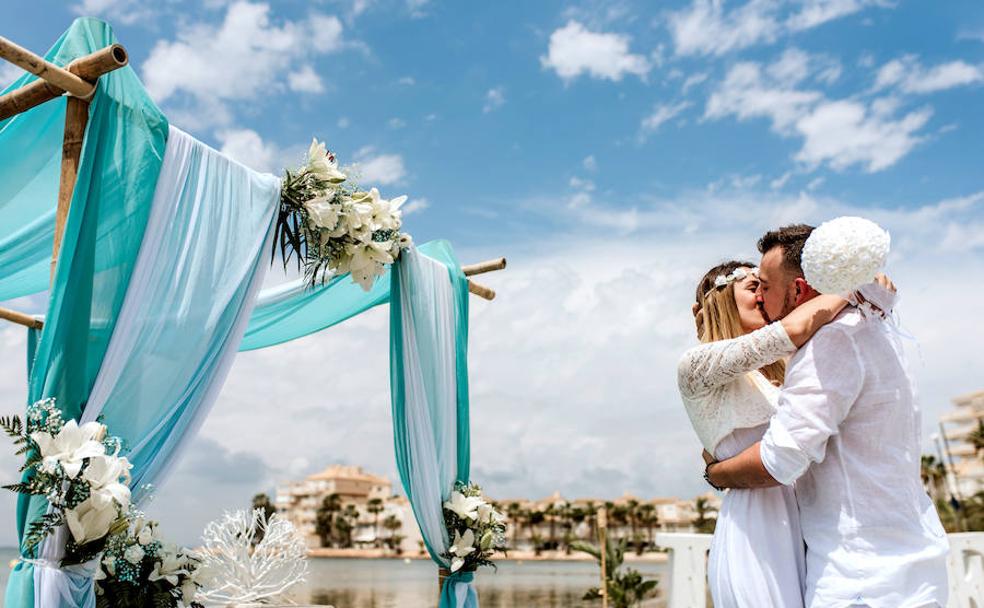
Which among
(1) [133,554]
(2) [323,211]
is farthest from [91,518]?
(2) [323,211]

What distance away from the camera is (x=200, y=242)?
3.29 m

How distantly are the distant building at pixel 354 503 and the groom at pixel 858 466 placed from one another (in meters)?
76.7

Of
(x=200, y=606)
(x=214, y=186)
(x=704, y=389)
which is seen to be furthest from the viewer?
(x=214, y=186)

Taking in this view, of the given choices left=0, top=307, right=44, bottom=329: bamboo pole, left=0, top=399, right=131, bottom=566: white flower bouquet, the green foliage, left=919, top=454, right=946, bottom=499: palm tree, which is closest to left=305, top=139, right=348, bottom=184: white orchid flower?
left=0, top=399, right=131, bottom=566: white flower bouquet

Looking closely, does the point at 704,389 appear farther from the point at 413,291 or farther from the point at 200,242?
the point at 413,291

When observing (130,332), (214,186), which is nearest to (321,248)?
(214,186)

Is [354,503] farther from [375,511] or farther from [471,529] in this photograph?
[471,529]

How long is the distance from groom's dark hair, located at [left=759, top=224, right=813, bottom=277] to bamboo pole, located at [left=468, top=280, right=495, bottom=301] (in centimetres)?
343

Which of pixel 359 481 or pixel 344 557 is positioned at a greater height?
pixel 359 481

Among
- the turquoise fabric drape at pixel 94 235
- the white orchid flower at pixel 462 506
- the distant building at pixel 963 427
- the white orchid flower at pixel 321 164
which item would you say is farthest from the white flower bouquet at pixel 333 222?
the distant building at pixel 963 427

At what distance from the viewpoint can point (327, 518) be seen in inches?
3078

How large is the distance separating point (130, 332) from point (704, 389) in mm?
2040

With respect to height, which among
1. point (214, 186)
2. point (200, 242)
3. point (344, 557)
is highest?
point (214, 186)

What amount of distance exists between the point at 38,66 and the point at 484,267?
3044mm
